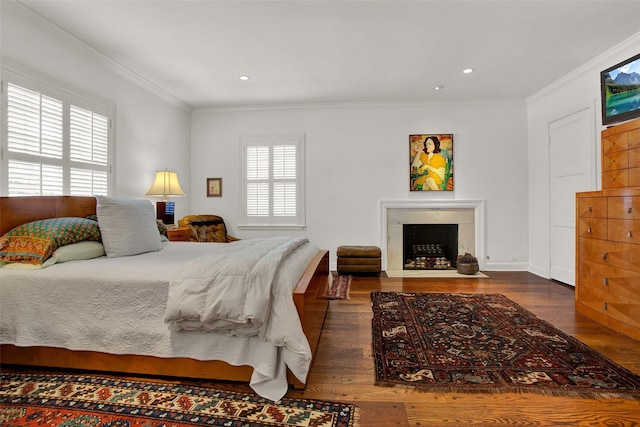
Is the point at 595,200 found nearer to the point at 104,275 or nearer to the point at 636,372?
the point at 636,372

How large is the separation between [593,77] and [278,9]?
12.0ft

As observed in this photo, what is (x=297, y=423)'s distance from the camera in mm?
1554

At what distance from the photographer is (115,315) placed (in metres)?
1.91

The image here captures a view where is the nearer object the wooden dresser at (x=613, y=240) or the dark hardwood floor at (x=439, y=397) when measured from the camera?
the dark hardwood floor at (x=439, y=397)

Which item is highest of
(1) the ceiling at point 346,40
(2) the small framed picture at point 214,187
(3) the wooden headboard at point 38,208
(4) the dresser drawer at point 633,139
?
(1) the ceiling at point 346,40

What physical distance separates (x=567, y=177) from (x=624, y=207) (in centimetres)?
175

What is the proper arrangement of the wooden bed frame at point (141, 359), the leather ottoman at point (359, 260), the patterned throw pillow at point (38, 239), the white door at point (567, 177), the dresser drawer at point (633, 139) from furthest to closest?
the leather ottoman at point (359, 260), the white door at point (567, 177), the dresser drawer at point (633, 139), the patterned throw pillow at point (38, 239), the wooden bed frame at point (141, 359)

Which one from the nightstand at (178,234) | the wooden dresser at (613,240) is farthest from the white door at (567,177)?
the nightstand at (178,234)

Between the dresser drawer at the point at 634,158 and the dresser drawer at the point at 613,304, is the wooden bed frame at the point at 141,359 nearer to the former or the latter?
the dresser drawer at the point at 613,304

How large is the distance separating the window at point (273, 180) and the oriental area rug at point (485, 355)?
261 cm

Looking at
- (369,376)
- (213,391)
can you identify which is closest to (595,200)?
(369,376)

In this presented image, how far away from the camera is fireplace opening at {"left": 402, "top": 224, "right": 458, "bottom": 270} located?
205 inches

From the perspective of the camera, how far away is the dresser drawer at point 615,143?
2.87 m

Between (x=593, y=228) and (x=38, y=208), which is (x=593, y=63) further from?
(x=38, y=208)
